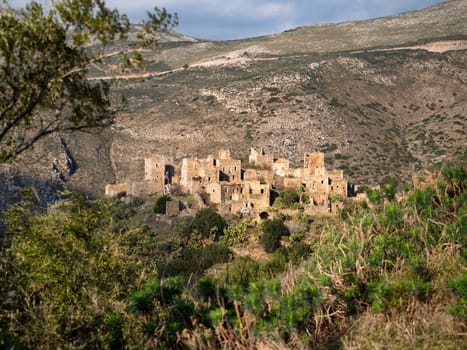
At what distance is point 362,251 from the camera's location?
7605mm

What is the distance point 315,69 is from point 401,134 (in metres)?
20.5

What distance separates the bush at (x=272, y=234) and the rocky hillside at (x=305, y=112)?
2039 cm

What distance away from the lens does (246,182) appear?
44.5 metres

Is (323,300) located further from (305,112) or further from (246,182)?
(305,112)

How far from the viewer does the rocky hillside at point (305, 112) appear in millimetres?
64562

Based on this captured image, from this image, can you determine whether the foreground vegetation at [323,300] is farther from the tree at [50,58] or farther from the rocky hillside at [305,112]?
the rocky hillside at [305,112]

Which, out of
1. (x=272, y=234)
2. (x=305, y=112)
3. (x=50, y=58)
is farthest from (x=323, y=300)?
(x=305, y=112)

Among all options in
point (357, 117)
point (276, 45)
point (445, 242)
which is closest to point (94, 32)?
point (445, 242)

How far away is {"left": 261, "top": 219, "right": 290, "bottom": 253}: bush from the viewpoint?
119ft

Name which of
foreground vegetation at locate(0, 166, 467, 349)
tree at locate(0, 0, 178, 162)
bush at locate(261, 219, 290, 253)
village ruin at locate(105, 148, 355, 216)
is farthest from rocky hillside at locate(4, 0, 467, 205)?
foreground vegetation at locate(0, 166, 467, 349)

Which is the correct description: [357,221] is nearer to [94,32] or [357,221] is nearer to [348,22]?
[94,32]

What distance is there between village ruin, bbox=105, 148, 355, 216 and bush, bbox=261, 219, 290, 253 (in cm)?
346

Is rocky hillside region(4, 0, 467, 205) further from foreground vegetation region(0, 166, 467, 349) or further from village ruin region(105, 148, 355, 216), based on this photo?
foreground vegetation region(0, 166, 467, 349)

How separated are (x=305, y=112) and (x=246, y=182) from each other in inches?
1260
